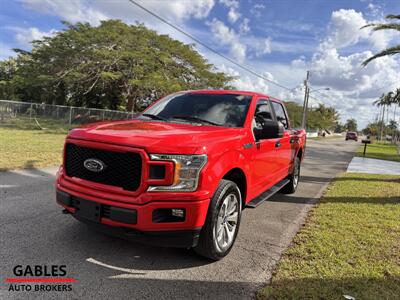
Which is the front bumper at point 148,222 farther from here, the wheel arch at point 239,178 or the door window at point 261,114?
the door window at point 261,114

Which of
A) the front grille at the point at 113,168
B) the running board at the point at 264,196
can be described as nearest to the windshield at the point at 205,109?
the running board at the point at 264,196

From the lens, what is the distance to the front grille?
3.01 m

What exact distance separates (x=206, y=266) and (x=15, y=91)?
5324 centimetres

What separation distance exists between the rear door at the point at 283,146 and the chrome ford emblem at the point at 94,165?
315 centimetres

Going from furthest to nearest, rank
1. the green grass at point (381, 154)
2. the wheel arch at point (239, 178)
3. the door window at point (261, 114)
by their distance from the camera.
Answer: the green grass at point (381, 154) < the door window at point (261, 114) < the wheel arch at point (239, 178)

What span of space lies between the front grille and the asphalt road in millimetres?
886

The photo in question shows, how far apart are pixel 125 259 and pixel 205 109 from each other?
229cm

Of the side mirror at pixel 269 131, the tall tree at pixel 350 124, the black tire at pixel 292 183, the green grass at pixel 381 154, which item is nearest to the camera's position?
the side mirror at pixel 269 131

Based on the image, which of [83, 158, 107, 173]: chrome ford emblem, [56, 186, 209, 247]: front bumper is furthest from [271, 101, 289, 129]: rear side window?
[83, 158, 107, 173]: chrome ford emblem

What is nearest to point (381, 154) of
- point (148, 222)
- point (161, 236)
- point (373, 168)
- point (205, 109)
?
point (373, 168)

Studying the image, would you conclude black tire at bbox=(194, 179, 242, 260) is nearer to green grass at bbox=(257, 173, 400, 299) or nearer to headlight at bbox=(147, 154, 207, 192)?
headlight at bbox=(147, 154, 207, 192)

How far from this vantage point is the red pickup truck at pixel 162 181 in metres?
2.96

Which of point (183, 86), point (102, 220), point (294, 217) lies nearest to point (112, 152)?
point (102, 220)

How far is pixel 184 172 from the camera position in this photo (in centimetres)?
300
